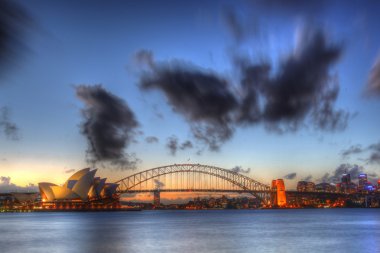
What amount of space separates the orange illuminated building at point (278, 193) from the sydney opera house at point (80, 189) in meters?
52.7

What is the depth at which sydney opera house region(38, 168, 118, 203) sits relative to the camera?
127438mm

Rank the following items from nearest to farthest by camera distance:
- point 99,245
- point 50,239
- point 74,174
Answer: point 99,245 → point 50,239 → point 74,174

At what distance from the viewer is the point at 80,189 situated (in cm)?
13038

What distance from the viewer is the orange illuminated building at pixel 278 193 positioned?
15538 cm

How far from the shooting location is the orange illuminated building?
155375 mm

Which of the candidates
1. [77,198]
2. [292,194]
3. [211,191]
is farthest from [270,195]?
[77,198]

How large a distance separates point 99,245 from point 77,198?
321 ft

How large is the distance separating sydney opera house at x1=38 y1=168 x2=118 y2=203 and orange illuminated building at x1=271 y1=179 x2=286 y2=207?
173 ft

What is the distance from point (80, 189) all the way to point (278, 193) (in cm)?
6448

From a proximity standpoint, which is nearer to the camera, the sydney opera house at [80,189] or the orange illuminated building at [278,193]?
the sydney opera house at [80,189]

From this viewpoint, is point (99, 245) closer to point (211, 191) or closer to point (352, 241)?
point (352, 241)

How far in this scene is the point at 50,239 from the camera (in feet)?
157

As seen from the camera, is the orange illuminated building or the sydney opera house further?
the orange illuminated building

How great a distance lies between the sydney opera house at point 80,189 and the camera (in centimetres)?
12744
